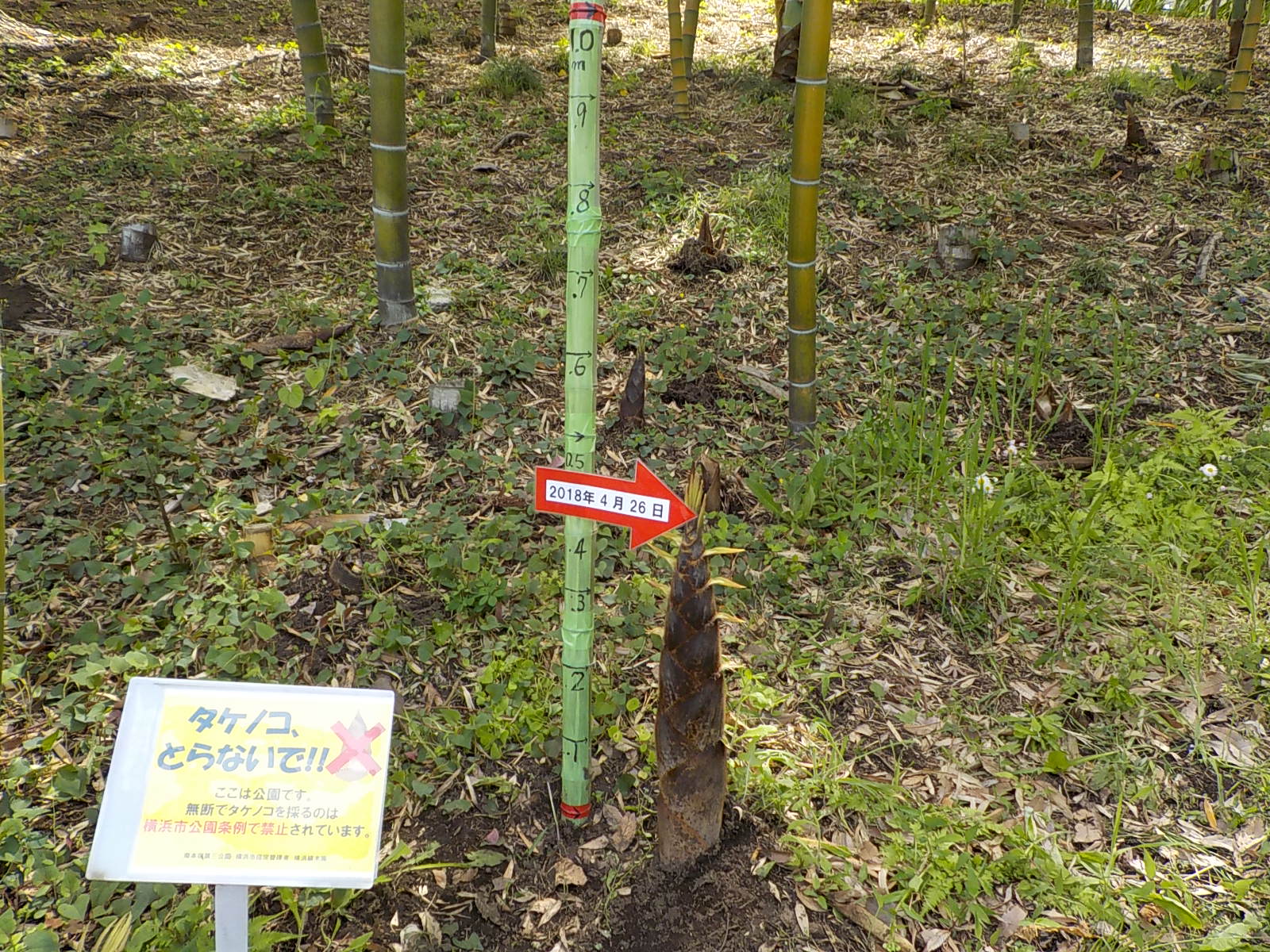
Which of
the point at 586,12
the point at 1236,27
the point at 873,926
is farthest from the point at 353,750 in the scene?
the point at 1236,27

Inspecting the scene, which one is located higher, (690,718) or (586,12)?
(586,12)

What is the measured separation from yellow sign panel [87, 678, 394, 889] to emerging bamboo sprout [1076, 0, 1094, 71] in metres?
7.11

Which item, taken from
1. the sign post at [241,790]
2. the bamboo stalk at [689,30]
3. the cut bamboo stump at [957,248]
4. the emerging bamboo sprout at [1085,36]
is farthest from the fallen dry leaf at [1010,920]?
the emerging bamboo sprout at [1085,36]

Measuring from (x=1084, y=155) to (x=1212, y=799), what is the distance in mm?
4456

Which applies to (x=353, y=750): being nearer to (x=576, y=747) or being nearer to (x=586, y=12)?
(x=576, y=747)

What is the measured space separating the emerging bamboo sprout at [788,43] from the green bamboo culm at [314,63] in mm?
2978

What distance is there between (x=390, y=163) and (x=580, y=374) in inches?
90.8

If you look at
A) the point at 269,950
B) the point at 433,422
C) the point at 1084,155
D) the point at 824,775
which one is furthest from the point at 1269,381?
the point at 269,950

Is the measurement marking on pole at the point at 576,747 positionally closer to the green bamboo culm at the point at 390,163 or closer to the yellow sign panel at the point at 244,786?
the yellow sign panel at the point at 244,786

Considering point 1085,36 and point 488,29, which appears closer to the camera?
point 1085,36

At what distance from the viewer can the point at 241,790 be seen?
151cm

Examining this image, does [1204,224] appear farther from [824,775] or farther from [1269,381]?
[824,775]

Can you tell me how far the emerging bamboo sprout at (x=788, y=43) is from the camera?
5875 mm

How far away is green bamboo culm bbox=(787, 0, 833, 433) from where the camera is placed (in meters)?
2.89
